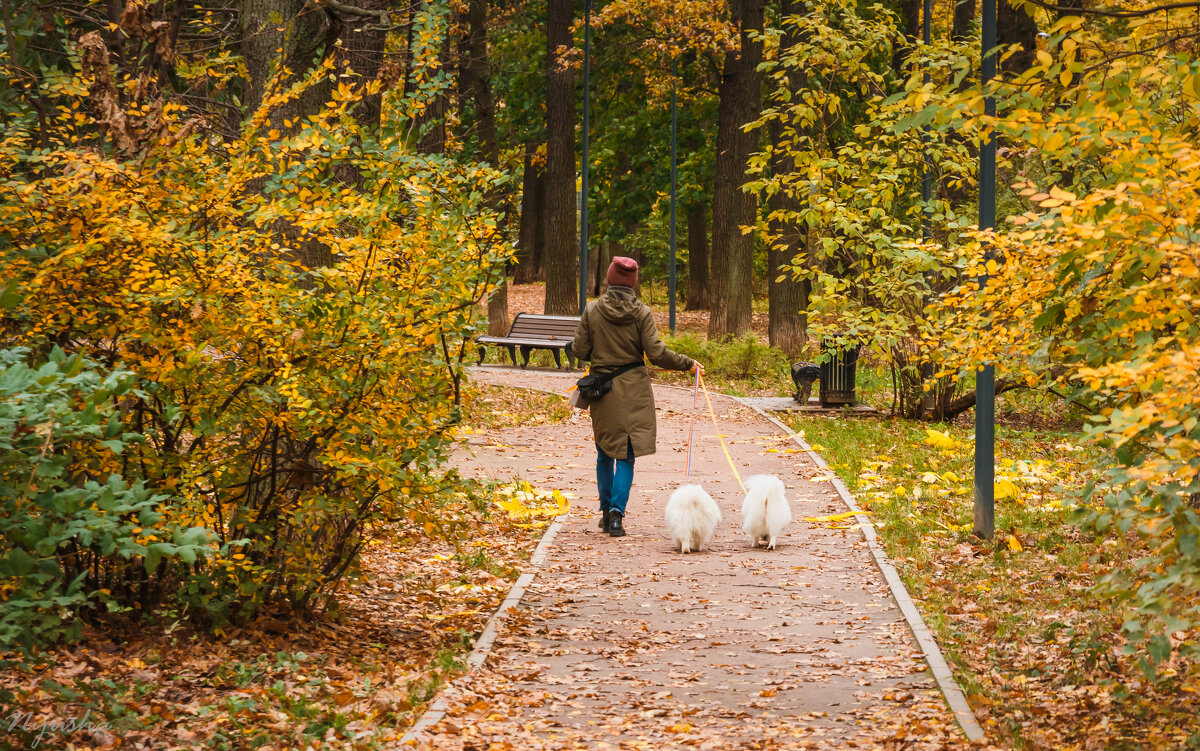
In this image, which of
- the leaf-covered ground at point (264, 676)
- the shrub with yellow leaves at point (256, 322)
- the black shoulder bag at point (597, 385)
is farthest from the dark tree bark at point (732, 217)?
the shrub with yellow leaves at point (256, 322)

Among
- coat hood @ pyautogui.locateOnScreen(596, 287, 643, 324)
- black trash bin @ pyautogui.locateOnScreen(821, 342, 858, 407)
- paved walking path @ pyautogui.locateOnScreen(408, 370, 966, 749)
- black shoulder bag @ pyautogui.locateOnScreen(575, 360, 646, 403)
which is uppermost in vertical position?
coat hood @ pyautogui.locateOnScreen(596, 287, 643, 324)

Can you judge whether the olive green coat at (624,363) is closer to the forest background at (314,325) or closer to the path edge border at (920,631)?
the path edge border at (920,631)

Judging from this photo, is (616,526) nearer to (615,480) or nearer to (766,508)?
(615,480)

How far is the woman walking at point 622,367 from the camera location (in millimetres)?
9352

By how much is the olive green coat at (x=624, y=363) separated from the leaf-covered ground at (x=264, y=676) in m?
1.76

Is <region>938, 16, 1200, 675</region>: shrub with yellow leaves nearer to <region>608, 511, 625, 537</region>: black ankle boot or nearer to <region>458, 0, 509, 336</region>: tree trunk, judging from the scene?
<region>608, 511, 625, 537</region>: black ankle boot

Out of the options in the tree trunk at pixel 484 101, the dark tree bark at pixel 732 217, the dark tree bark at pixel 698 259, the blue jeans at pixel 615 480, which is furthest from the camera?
the dark tree bark at pixel 698 259

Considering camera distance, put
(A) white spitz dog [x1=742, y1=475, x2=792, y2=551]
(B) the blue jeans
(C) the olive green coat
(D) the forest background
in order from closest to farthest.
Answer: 1. (D) the forest background
2. (A) white spitz dog [x1=742, y1=475, x2=792, y2=551]
3. (C) the olive green coat
4. (B) the blue jeans

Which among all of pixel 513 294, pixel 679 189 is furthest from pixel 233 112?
pixel 513 294

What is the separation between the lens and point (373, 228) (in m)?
6.45

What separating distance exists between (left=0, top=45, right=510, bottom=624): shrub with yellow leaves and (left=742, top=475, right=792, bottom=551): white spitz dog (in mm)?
3247

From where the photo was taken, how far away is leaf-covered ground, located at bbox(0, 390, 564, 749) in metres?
4.77

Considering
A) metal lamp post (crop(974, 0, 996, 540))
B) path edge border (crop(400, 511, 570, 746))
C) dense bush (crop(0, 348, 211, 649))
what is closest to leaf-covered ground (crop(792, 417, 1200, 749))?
metal lamp post (crop(974, 0, 996, 540))

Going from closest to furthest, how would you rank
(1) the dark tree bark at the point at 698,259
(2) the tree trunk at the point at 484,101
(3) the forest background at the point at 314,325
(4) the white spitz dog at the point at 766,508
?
(3) the forest background at the point at 314,325
(4) the white spitz dog at the point at 766,508
(2) the tree trunk at the point at 484,101
(1) the dark tree bark at the point at 698,259
